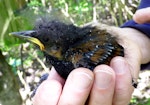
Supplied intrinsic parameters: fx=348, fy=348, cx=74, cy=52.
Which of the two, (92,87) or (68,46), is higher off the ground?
(68,46)

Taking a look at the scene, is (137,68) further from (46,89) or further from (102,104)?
(46,89)

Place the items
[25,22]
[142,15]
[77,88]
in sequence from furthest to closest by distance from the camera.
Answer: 1. [25,22]
2. [142,15]
3. [77,88]

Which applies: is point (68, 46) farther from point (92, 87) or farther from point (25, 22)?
point (25, 22)

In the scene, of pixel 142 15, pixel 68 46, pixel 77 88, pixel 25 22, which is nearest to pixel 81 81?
pixel 77 88

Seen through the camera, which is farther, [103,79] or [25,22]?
[25,22]

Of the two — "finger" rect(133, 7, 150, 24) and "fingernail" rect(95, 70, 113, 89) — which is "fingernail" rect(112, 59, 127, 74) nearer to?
"fingernail" rect(95, 70, 113, 89)

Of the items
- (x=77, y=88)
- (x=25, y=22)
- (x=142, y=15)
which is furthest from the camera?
(x=25, y=22)

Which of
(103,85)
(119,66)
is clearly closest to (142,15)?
(119,66)

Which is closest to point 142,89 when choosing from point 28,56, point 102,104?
point 28,56
